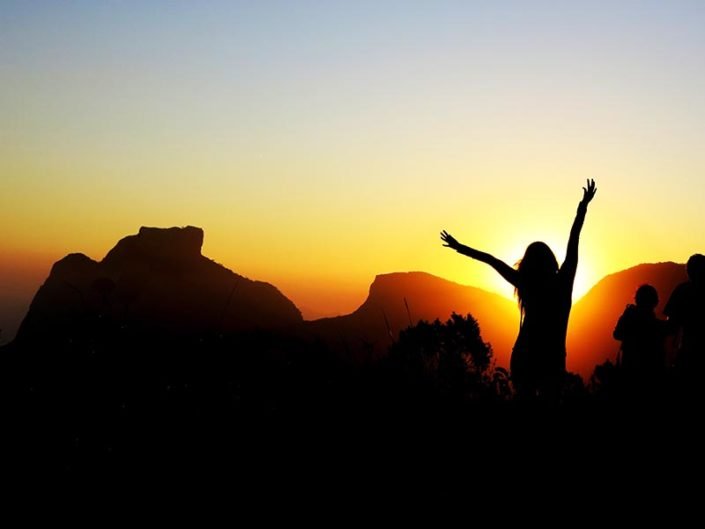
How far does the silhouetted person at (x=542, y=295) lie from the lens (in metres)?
7.57

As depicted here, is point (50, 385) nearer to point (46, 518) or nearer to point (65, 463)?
point (65, 463)

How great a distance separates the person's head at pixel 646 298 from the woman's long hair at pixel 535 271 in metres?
1.63

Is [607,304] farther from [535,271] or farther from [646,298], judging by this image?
[535,271]

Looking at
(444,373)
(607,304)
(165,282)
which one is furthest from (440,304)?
(444,373)

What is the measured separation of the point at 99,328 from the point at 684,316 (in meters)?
6.26

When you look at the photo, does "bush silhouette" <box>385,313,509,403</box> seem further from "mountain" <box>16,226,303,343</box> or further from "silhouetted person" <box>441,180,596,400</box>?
"mountain" <box>16,226,303,343</box>

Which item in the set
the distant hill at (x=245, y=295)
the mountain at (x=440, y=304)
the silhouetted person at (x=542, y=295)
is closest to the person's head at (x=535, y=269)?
the silhouetted person at (x=542, y=295)

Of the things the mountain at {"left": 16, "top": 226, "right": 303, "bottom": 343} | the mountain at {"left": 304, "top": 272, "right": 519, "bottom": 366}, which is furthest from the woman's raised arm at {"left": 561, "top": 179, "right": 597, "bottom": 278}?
the mountain at {"left": 16, "top": 226, "right": 303, "bottom": 343}

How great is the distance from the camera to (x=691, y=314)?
825 centimetres

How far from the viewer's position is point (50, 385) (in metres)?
4.94

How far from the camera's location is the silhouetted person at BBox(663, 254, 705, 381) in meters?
8.15

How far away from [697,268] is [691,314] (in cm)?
52

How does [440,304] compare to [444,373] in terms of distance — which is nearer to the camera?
[444,373]

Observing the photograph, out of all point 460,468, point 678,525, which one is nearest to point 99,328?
point 460,468
